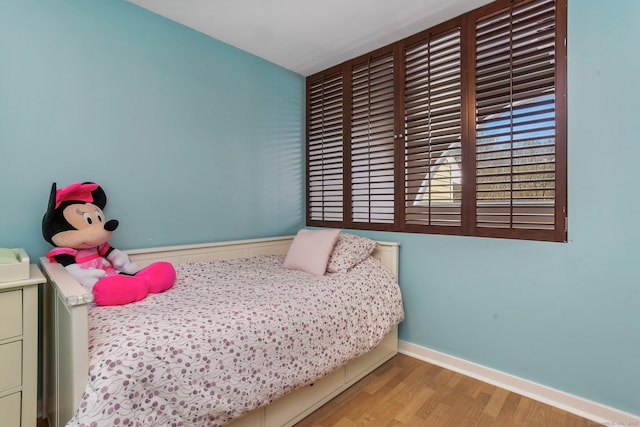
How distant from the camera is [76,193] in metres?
1.60

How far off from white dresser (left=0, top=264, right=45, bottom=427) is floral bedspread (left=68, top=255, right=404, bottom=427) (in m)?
0.21

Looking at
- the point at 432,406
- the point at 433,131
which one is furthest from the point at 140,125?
the point at 432,406

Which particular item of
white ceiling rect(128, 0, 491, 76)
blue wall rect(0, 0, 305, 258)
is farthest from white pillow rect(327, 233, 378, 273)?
white ceiling rect(128, 0, 491, 76)

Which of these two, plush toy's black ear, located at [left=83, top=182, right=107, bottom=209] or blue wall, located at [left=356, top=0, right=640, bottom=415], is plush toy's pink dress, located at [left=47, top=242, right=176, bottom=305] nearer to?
plush toy's black ear, located at [left=83, top=182, right=107, bottom=209]

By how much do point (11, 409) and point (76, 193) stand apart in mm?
949

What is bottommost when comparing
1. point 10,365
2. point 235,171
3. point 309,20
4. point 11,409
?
point 11,409

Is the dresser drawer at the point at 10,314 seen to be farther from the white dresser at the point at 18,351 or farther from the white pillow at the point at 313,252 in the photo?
the white pillow at the point at 313,252

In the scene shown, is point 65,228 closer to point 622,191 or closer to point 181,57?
point 181,57

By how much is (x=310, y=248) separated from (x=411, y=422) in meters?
1.11

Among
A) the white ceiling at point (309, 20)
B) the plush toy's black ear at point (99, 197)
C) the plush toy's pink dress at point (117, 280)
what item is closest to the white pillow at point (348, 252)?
the plush toy's pink dress at point (117, 280)

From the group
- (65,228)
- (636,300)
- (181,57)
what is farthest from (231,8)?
(636,300)

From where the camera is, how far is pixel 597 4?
154 cm

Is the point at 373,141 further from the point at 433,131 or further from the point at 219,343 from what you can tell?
the point at 219,343

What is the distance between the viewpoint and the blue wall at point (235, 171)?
4.93 ft
